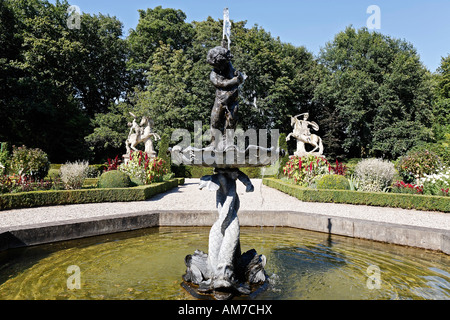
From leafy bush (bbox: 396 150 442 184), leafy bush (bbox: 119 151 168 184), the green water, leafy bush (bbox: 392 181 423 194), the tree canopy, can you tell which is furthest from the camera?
the tree canopy

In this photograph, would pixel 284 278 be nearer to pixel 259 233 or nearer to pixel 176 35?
pixel 259 233

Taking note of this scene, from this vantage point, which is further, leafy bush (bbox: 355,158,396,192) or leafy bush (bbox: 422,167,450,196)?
leafy bush (bbox: 355,158,396,192)

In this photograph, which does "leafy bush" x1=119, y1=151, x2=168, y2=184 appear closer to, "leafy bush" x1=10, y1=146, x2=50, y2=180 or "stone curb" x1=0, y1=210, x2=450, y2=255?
"leafy bush" x1=10, y1=146, x2=50, y2=180

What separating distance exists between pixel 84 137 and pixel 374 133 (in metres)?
25.8

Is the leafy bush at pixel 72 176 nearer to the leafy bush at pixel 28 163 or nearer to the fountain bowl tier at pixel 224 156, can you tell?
the leafy bush at pixel 28 163

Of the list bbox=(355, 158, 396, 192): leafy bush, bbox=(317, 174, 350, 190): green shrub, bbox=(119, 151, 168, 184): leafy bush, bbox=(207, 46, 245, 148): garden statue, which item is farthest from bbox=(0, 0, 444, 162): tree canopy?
bbox=(207, 46, 245, 148): garden statue

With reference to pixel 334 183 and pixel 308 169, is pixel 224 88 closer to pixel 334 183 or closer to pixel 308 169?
pixel 334 183

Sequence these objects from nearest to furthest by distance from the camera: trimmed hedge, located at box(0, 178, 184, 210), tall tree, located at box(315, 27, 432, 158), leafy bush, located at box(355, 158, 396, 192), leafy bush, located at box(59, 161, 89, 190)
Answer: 1. trimmed hedge, located at box(0, 178, 184, 210)
2. leafy bush, located at box(59, 161, 89, 190)
3. leafy bush, located at box(355, 158, 396, 192)
4. tall tree, located at box(315, 27, 432, 158)

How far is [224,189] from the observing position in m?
4.02

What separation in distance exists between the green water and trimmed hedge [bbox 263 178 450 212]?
442 cm

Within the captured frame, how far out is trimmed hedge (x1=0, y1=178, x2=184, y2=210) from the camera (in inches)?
349

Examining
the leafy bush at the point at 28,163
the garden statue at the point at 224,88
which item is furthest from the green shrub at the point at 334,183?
the leafy bush at the point at 28,163
